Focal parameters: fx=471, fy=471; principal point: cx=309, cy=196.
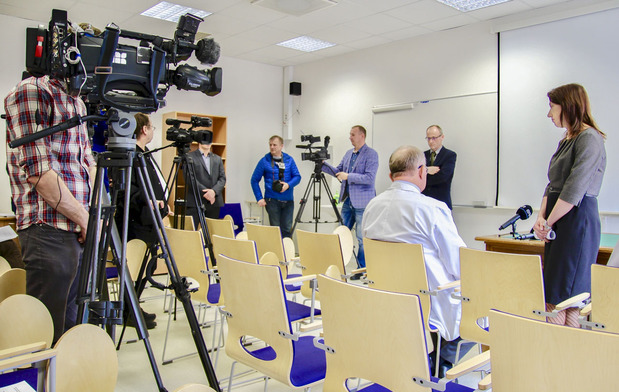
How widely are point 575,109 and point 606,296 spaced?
1110mm

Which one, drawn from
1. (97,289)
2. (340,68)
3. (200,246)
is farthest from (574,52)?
(97,289)

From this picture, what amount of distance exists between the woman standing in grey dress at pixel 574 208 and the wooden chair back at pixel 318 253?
1.12 meters

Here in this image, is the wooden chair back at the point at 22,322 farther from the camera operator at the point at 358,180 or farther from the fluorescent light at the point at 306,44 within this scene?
the fluorescent light at the point at 306,44

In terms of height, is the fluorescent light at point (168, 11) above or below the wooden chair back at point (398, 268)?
above

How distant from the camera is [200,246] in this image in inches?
109

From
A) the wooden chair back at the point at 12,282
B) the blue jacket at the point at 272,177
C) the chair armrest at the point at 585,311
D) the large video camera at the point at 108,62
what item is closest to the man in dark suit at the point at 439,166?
the blue jacket at the point at 272,177

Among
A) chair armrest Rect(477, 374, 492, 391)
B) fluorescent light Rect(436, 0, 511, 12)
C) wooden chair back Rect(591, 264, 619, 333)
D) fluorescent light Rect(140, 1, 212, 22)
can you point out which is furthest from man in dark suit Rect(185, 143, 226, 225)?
chair armrest Rect(477, 374, 492, 391)

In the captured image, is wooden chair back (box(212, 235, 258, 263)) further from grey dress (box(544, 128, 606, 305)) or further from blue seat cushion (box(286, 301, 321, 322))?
grey dress (box(544, 128, 606, 305))

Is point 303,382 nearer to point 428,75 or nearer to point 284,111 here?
point 428,75

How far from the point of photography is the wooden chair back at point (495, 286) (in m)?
1.99

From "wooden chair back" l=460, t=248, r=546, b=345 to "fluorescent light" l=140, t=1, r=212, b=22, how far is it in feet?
13.7

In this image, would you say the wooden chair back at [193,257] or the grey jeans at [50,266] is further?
the wooden chair back at [193,257]

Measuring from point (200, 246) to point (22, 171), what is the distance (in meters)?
1.12

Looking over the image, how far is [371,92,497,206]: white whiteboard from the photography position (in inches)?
204
